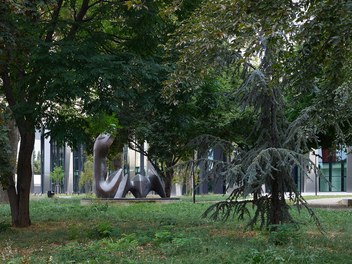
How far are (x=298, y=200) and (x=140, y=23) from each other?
5.40 meters

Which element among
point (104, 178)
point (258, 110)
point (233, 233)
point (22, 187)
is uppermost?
→ point (258, 110)

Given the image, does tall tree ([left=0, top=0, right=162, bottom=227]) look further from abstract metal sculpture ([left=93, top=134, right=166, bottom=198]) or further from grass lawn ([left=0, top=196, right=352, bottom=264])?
abstract metal sculpture ([left=93, top=134, right=166, bottom=198])

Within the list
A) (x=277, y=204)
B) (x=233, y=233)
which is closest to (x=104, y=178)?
(x=233, y=233)

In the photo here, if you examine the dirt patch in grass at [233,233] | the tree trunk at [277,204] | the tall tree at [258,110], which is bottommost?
the dirt patch in grass at [233,233]

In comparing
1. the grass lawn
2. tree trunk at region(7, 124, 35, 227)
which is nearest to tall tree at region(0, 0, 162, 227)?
tree trunk at region(7, 124, 35, 227)

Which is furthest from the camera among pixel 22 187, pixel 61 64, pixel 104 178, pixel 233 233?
→ pixel 104 178

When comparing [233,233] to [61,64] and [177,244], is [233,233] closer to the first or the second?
[177,244]

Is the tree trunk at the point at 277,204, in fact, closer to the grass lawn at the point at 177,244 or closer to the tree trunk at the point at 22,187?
the grass lawn at the point at 177,244

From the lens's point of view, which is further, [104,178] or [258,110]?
[104,178]

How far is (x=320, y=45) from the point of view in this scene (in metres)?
9.67

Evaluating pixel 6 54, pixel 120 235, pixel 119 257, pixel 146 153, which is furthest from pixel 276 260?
pixel 146 153

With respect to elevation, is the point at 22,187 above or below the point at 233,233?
above

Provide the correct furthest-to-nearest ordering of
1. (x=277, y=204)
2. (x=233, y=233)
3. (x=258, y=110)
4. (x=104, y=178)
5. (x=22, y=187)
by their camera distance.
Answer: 1. (x=104, y=178)
2. (x=22, y=187)
3. (x=233, y=233)
4. (x=258, y=110)
5. (x=277, y=204)

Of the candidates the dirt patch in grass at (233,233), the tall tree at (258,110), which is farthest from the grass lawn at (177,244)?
the tall tree at (258,110)
